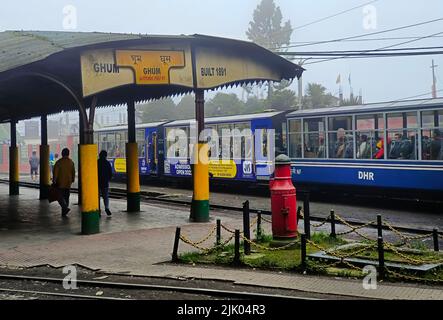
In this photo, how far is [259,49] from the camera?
14938 millimetres

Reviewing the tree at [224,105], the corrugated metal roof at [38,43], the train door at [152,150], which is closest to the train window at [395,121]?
the corrugated metal roof at [38,43]

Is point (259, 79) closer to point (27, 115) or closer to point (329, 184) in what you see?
point (329, 184)

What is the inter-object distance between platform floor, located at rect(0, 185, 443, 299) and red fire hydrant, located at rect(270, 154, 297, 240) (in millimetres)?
1748

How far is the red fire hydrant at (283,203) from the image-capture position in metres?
10.4

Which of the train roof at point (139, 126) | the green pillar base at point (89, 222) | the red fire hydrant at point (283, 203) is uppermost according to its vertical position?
the train roof at point (139, 126)

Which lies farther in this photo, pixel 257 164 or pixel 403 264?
pixel 257 164

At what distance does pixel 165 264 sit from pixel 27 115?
1678cm

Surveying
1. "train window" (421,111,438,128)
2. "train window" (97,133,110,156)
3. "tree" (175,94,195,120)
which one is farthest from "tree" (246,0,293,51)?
"train window" (421,111,438,128)

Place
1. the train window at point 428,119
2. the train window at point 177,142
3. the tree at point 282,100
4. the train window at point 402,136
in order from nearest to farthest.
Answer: the train window at point 428,119 → the train window at point 402,136 → the train window at point 177,142 → the tree at point 282,100

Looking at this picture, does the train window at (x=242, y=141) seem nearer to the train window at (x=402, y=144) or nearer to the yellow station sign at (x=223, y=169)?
the yellow station sign at (x=223, y=169)

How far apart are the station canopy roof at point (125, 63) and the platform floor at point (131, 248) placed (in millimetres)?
3413

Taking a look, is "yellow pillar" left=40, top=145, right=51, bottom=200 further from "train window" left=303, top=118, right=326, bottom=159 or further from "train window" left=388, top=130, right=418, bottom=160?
"train window" left=388, top=130, right=418, bottom=160

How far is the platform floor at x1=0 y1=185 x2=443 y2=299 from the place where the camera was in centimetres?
784

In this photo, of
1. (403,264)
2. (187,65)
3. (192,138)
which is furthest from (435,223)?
(192,138)
